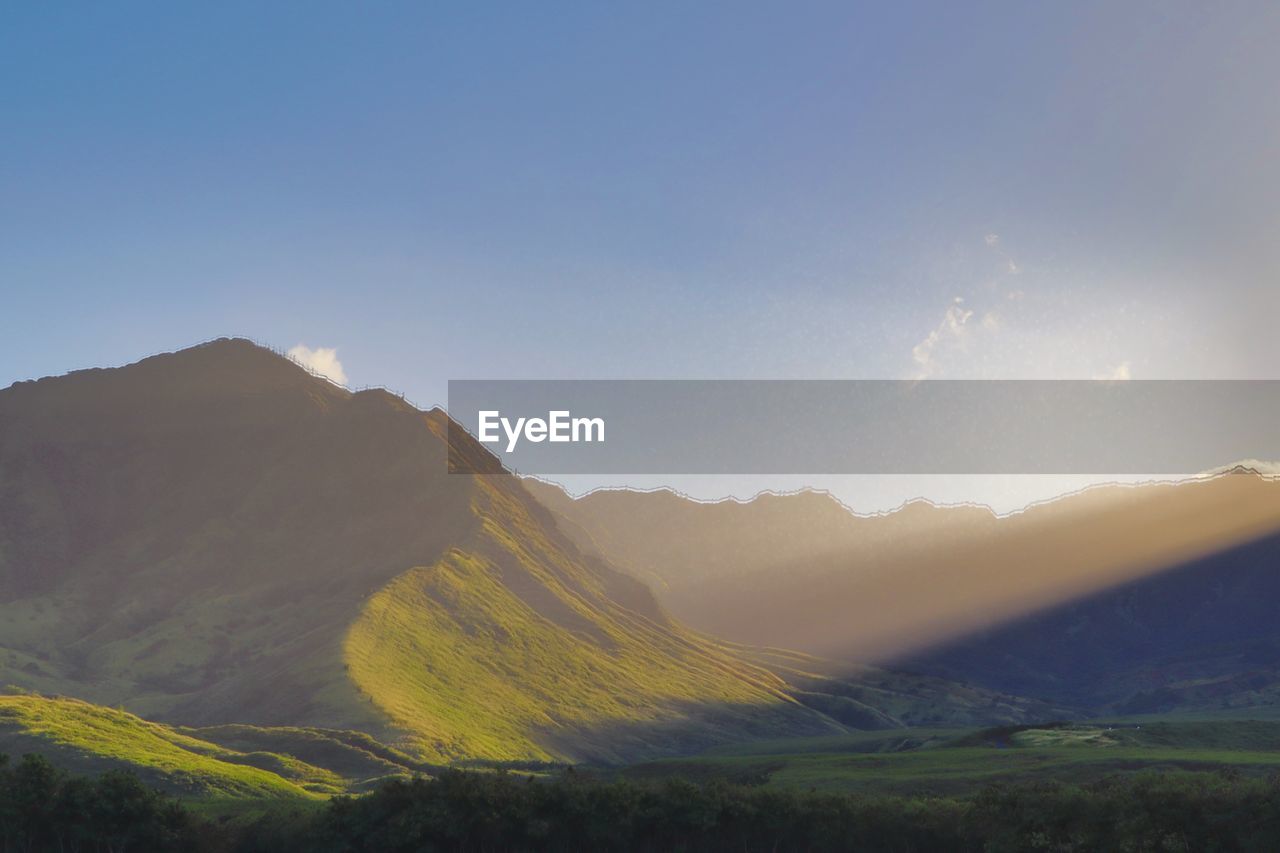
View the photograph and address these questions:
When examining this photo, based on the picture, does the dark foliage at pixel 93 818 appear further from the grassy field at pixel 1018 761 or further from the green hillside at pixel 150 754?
the grassy field at pixel 1018 761

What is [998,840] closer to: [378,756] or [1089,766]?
[1089,766]

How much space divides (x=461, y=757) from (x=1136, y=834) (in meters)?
124

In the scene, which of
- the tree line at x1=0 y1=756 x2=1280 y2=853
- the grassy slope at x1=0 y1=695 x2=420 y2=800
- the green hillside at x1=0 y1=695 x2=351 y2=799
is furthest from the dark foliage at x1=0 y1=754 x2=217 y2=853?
the green hillside at x1=0 y1=695 x2=351 y2=799

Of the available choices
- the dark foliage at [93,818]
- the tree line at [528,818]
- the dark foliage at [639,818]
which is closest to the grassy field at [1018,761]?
the dark foliage at [639,818]

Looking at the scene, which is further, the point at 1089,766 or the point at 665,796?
the point at 1089,766

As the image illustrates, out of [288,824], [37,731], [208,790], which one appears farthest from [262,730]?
[288,824]

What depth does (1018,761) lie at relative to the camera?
429 feet

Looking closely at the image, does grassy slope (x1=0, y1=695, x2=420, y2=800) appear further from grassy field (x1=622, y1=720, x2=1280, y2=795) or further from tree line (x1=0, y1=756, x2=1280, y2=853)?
tree line (x1=0, y1=756, x2=1280, y2=853)

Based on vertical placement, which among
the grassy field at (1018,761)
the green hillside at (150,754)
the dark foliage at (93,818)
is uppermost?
the dark foliage at (93,818)

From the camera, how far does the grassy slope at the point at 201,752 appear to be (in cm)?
12312

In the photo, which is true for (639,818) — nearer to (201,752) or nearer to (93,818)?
(93,818)

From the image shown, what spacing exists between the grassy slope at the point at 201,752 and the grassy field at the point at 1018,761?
38.1m

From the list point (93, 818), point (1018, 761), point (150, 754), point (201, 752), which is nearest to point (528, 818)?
point (93, 818)

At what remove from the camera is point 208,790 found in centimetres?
11938
